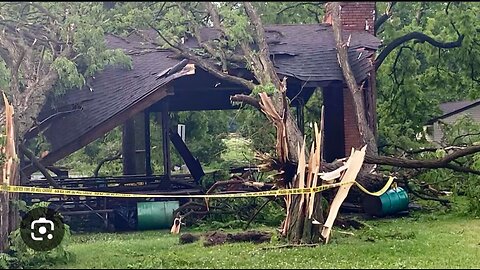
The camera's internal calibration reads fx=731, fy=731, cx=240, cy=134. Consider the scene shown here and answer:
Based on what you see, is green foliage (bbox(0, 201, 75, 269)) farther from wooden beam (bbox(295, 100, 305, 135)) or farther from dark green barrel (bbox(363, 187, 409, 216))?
wooden beam (bbox(295, 100, 305, 135))

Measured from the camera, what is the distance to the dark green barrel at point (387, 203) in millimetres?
13151

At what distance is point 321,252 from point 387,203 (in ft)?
14.3

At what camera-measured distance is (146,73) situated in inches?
583

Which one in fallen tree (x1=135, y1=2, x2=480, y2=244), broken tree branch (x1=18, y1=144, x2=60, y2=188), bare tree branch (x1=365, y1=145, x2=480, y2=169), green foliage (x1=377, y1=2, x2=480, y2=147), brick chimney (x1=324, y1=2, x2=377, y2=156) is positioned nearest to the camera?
fallen tree (x1=135, y1=2, x2=480, y2=244)

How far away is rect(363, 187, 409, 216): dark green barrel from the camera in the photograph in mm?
13151

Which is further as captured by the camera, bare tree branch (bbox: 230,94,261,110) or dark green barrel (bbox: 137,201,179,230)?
dark green barrel (bbox: 137,201,179,230)

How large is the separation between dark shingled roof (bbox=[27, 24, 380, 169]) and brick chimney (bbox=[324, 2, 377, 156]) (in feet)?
1.20

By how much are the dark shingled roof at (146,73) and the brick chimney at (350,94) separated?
1.20ft

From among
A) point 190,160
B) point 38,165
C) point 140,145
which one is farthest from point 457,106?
point 38,165

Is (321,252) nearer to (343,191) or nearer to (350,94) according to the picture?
(343,191)

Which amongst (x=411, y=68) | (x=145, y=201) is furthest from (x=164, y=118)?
(x=411, y=68)

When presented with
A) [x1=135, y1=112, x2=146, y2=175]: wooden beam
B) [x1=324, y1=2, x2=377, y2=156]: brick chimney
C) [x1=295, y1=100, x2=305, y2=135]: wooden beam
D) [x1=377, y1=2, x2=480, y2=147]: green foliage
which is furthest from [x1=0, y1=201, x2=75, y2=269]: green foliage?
[x1=377, y1=2, x2=480, y2=147]: green foliage

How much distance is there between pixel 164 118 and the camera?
14961 mm

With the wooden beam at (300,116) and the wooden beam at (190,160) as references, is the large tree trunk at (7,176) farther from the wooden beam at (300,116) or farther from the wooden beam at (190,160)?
the wooden beam at (300,116)
